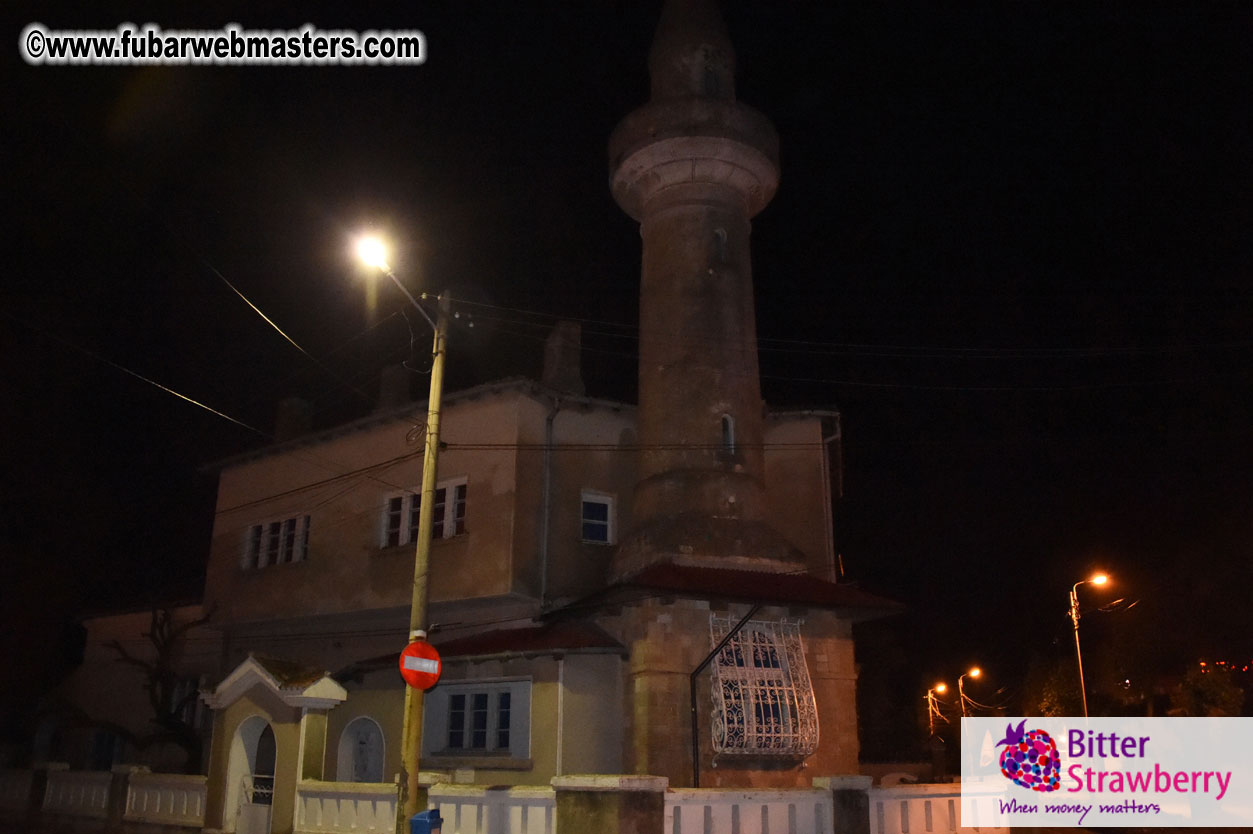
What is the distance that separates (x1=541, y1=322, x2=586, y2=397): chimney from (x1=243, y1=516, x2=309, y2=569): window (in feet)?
26.0

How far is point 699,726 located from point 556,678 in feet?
9.03

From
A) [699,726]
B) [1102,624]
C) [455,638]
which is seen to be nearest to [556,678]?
[699,726]

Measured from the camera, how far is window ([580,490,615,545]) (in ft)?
76.8

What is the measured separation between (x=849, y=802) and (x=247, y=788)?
10288mm

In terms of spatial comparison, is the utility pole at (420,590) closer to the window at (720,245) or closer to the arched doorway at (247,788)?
the arched doorway at (247,788)

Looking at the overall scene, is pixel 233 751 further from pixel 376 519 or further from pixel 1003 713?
pixel 1003 713

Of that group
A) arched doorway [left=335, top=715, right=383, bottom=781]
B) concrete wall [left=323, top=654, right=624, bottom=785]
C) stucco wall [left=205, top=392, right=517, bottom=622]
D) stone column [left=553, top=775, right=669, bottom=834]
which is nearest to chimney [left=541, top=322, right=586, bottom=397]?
stucco wall [left=205, top=392, right=517, bottom=622]

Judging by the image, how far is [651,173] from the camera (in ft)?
78.1

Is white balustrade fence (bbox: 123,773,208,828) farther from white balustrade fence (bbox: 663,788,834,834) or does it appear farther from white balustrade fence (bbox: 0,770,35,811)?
white balustrade fence (bbox: 663,788,834,834)

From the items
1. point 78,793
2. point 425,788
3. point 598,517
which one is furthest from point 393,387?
point 425,788

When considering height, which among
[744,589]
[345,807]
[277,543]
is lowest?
[345,807]

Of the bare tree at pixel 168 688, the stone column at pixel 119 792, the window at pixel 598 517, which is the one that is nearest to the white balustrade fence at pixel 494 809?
the stone column at pixel 119 792

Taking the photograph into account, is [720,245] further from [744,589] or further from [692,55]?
[744,589]

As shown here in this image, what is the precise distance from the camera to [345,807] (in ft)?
50.2
